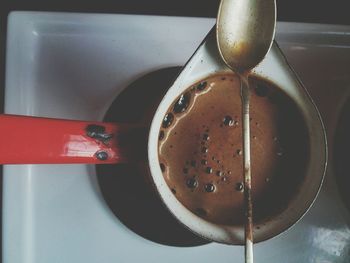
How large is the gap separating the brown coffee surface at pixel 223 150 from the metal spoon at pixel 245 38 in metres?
0.03

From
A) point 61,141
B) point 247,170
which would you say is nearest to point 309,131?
point 247,170

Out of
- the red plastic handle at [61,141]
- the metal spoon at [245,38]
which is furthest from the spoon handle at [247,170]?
the red plastic handle at [61,141]

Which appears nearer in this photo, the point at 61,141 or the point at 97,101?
the point at 61,141

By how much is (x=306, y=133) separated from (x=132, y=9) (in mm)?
366

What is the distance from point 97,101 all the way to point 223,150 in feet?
0.71

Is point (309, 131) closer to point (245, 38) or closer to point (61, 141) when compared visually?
point (245, 38)

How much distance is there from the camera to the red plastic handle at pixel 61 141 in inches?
22.2

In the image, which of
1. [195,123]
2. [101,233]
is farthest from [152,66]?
[101,233]

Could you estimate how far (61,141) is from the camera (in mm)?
577

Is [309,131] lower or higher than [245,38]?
lower

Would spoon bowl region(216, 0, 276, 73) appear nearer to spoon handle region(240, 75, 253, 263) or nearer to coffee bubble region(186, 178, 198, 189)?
spoon handle region(240, 75, 253, 263)

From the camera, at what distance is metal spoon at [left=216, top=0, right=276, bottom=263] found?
1.99ft

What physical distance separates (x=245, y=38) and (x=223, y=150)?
0.15m

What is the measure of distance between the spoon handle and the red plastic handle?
14cm
